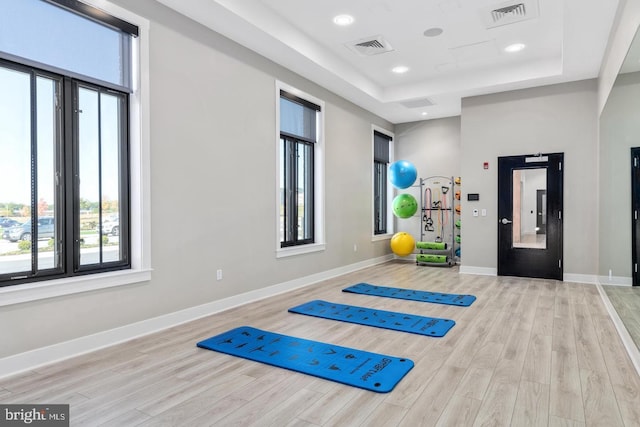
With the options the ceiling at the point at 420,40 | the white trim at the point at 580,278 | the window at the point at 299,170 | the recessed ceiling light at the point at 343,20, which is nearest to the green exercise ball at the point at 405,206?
the ceiling at the point at 420,40

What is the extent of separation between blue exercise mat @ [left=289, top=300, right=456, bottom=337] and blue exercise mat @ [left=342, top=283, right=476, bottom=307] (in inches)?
30.7

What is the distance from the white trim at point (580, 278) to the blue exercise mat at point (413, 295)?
2.19m

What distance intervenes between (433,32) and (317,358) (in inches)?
170

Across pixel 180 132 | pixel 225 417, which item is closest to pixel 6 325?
pixel 225 417

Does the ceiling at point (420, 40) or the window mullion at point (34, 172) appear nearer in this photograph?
the window mullion at point (34, 172)

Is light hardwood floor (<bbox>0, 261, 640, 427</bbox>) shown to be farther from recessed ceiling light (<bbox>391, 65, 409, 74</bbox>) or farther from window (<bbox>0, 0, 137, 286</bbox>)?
recessed ceiling light (<bbox>391, 65, 409, 74</bbox>)

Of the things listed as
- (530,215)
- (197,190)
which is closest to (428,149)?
(530,215)

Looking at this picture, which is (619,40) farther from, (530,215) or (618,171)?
(530,215)

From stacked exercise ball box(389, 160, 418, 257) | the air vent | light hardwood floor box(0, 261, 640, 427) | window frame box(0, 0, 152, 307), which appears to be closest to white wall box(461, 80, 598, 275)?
stacked exercise ball box(389, 160, 418, 257)

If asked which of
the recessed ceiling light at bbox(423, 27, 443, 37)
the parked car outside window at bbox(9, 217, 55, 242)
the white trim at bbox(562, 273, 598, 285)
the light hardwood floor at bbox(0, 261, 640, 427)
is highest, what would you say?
the recessed ceiling light at bbox(423, 27, 443, 37)

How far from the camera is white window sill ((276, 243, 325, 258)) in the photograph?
5.48 meters

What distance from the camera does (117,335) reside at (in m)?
3.44

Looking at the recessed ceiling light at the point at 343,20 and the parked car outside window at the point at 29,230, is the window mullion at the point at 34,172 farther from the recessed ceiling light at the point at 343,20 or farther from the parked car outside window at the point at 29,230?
the recessed ceiling light at the point at 343,20

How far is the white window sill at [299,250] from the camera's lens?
5.48m
